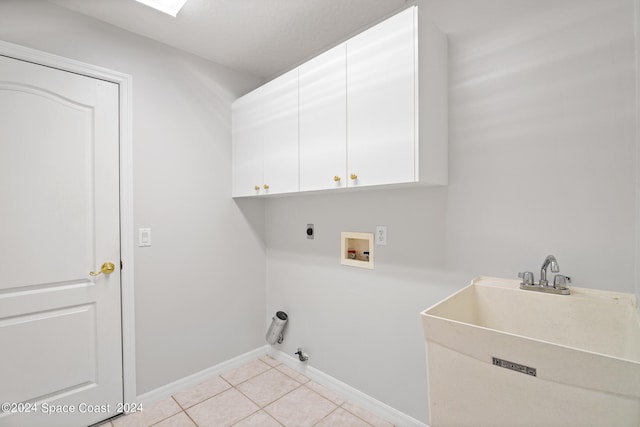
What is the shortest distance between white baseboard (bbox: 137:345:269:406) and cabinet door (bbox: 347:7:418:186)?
183cm

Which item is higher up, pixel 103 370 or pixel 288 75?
pixel 288 75

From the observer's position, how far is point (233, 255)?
2.42 m

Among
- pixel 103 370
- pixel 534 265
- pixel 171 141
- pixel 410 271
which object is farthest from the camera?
pixel 171 141

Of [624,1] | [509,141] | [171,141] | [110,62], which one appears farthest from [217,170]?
[624,1]

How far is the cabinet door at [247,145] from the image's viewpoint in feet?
7.08

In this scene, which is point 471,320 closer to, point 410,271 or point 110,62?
point 410,271

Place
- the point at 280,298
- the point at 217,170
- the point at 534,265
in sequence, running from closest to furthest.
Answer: the point at 534,265 → the point at 217,170 → the point at 280,298

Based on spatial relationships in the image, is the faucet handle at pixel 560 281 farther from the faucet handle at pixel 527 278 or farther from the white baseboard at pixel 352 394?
the white baseboard at pixel 352 394

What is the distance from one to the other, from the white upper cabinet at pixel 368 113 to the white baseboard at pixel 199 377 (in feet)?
4.89

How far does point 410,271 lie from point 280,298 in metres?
1.28

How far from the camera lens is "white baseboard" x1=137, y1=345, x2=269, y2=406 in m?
1.97

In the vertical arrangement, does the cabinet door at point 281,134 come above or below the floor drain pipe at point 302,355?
above

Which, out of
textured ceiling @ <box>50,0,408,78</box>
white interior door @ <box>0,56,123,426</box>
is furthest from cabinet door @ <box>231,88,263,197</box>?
white interior door @ <box>0,56,123,426</box>

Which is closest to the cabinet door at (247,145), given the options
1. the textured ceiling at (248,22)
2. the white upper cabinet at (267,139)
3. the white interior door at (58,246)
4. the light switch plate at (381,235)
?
the white upper cabinet at (267,139)
